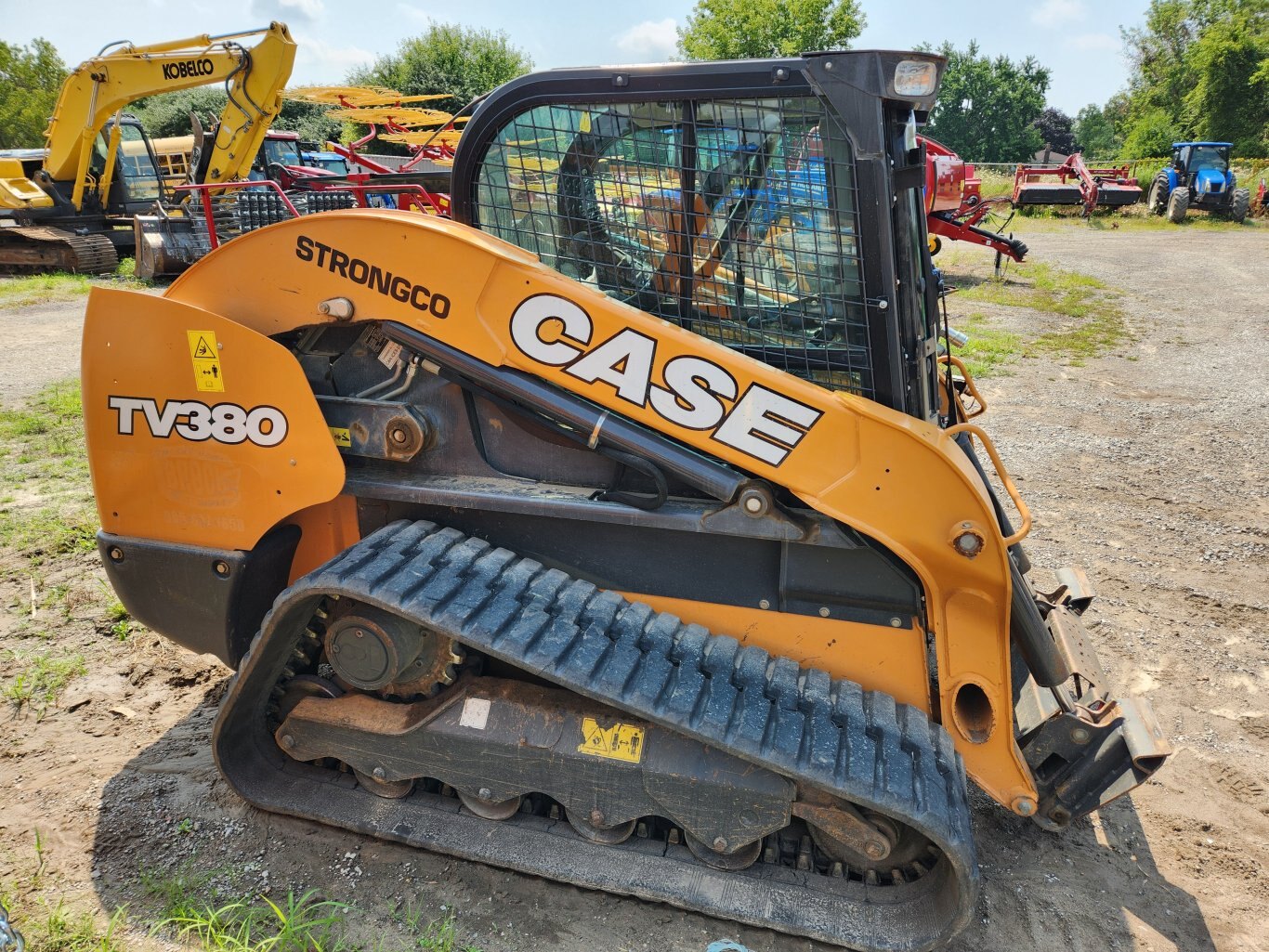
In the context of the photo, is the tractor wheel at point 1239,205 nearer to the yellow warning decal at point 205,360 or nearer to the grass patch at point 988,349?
the grass patch at point 988,349

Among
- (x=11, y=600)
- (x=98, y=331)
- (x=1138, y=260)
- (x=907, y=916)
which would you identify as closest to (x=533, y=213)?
(x=98, y=331)

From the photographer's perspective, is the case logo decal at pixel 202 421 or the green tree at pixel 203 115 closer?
the case logo decal at pixel 202 421

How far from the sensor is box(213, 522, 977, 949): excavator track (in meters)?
2.21

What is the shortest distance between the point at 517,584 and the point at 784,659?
807 millimetres

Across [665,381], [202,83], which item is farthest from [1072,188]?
[665,381]

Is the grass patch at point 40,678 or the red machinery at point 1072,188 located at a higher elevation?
the red machinery at point 1072,188

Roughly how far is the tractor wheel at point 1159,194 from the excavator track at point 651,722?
2568cm

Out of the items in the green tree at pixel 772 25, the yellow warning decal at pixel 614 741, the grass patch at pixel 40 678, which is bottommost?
the grass patch at pixel 40 678

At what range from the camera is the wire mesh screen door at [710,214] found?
230 cm

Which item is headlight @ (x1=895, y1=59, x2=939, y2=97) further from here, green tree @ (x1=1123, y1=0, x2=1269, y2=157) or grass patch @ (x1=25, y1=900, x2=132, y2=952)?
green tree @ (x1=1123, y1=0, x2=1269, y2=157)

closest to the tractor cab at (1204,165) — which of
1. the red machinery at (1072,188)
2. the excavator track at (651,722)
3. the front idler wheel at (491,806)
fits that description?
the red machinery at (1072,188)

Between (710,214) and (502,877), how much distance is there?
202 cm

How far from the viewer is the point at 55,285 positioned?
11680 mm

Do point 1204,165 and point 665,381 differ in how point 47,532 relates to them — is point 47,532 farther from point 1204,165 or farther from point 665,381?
point 1204,165
